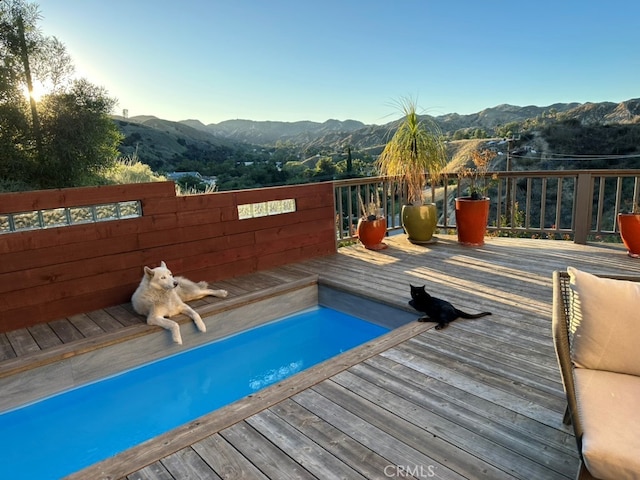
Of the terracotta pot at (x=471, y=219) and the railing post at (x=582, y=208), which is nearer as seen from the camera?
the railing post at (x=582, y=208)

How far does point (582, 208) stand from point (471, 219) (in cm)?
129

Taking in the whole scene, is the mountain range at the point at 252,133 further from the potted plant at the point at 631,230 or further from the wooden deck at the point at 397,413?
the wooden deck at the point at 397,413

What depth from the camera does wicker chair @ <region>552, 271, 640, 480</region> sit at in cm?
123

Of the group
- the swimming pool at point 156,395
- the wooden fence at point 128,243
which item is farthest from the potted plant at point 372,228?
the swimming pool at point 156,395

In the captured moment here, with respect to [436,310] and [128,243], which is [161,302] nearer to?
[128,243]

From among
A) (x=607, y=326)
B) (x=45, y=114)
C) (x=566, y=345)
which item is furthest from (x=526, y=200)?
(x=45, y=114)

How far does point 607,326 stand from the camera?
1539 mm

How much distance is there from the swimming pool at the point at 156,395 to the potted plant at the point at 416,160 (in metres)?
2.15

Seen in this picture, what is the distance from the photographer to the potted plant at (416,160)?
5.25 metres

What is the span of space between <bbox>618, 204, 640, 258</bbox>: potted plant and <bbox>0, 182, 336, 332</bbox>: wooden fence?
3.44m

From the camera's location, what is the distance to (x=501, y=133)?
2111 cm

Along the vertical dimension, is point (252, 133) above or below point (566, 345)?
above

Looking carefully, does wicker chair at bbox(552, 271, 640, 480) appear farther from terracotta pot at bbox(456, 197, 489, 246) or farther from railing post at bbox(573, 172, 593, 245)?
railing post at bbox(573, 172, 593, 245)

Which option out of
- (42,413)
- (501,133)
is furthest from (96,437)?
(501,133)
